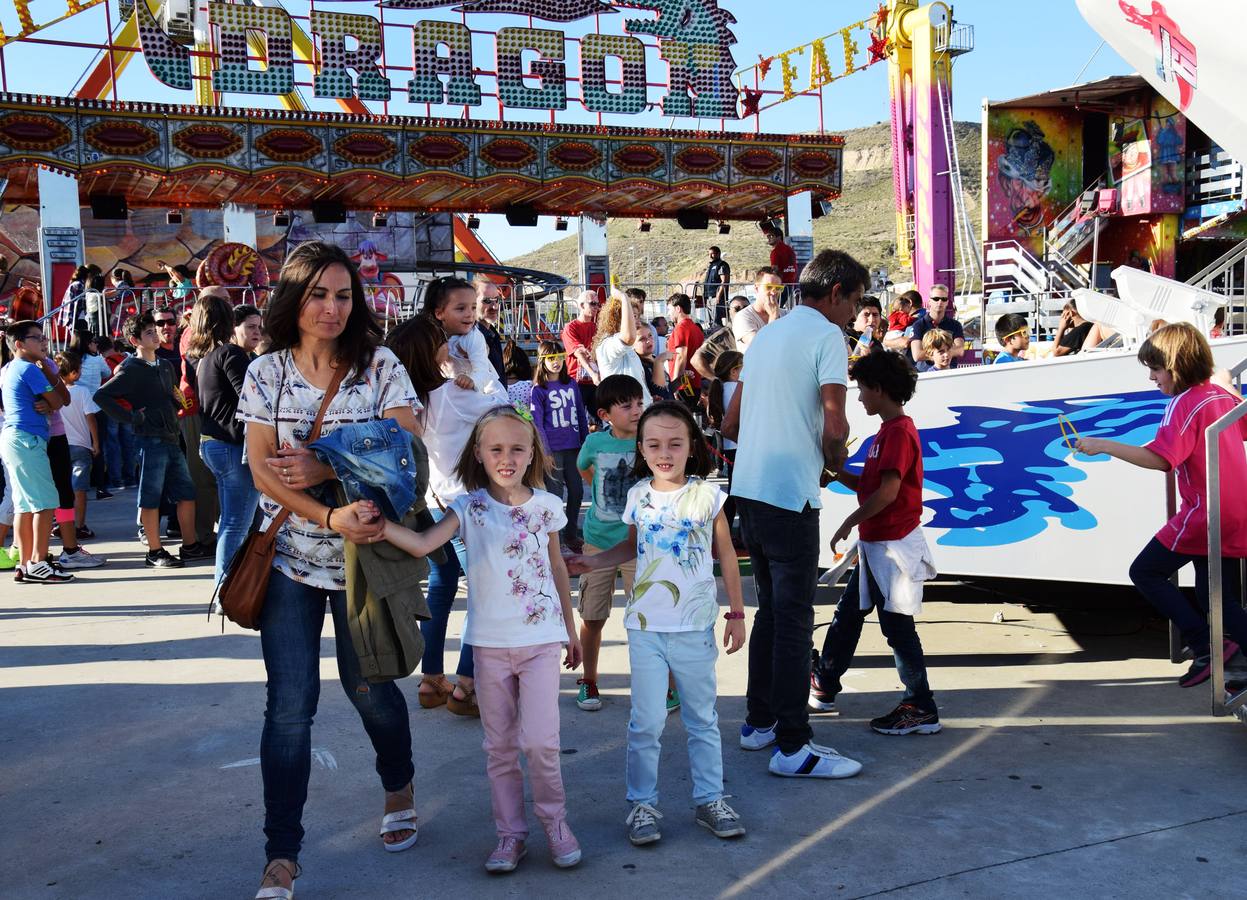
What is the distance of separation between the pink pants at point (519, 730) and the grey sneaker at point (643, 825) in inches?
10.7

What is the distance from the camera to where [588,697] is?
4.89 metres

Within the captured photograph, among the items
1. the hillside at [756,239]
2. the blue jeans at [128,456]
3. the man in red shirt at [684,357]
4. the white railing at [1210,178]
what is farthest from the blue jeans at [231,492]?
the hillside at [756,239]

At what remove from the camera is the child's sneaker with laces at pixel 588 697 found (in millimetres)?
4848

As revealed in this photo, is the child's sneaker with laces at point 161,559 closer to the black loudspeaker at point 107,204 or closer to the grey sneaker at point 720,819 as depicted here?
the grey sneaker at point 720,819

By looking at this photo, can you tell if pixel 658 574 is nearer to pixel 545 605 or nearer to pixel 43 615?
pixel 545 605

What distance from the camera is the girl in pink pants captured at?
336 cm

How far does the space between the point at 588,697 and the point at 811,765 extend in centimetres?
120

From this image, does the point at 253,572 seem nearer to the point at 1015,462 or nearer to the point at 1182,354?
the point at 1182,354

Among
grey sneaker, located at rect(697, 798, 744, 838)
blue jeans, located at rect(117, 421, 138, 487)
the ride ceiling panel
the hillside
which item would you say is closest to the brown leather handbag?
grey sneaker, located at rect(697, 798, 744, 838)

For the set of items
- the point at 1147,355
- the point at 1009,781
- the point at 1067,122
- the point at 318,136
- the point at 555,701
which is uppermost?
the point at 1067,122

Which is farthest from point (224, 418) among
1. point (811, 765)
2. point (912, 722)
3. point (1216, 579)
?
point (1216, 579)

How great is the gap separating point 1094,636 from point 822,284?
9.61 ft

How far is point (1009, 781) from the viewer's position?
13.0 ft

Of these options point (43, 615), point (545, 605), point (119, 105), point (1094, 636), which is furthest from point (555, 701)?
point (119, 105)
